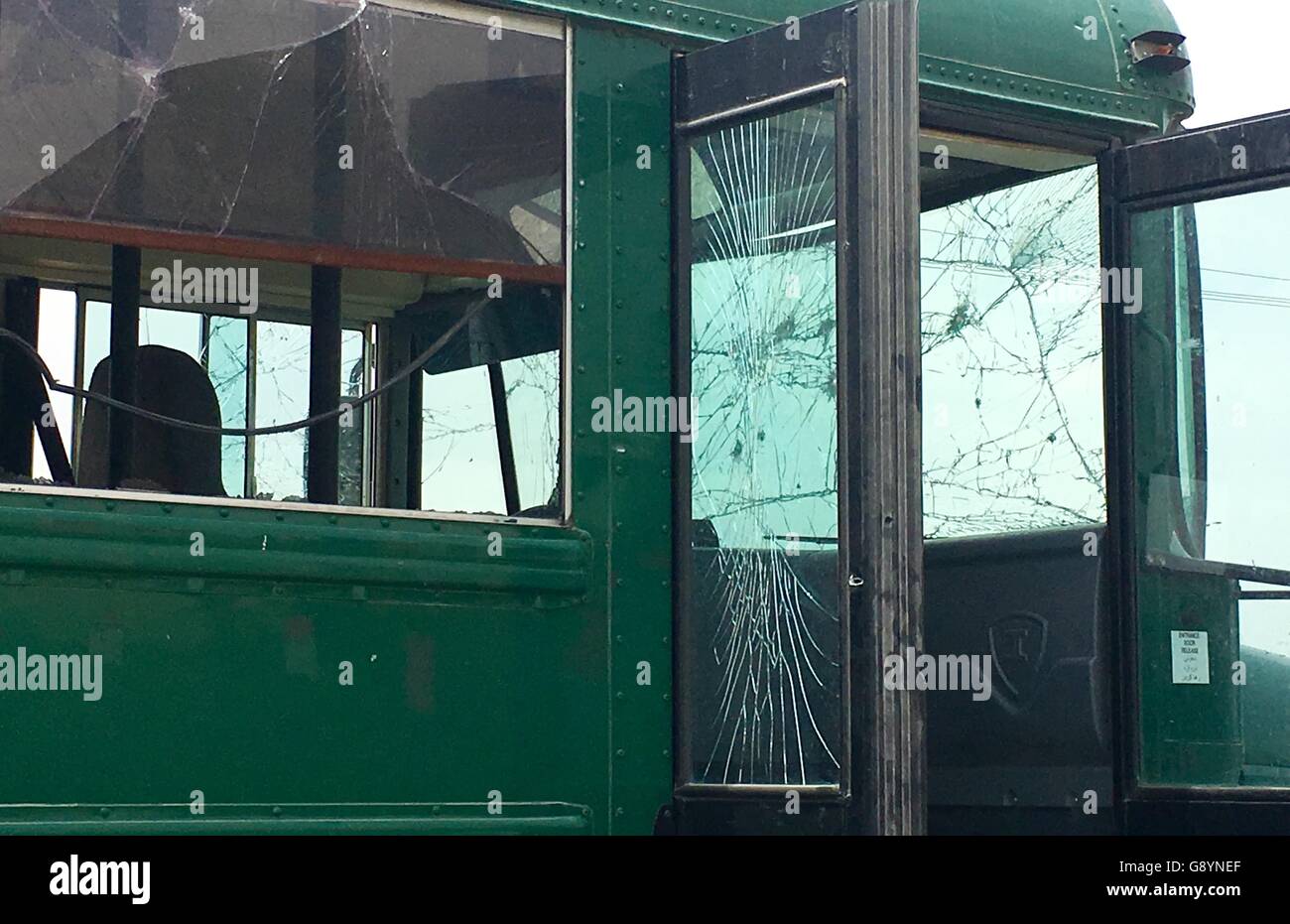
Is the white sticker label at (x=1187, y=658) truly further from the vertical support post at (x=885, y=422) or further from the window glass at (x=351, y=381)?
the window glass at (x=351, y=381)

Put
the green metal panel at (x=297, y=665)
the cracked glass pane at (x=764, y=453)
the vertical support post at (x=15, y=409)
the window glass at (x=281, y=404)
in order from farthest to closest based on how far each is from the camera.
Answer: the cracked glass pane at (x=764, y=453)
the window glass at (x=281, y=404)
the vertical support post at (x=15, y=409)
the green metal panel at (x=297, y=665)

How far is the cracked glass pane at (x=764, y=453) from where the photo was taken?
3432 millimetres

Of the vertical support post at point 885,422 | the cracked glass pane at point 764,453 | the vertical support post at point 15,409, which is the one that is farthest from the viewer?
the cracked glass pane at point 764,453

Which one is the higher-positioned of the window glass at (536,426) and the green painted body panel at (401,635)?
the window glass at (536,426)

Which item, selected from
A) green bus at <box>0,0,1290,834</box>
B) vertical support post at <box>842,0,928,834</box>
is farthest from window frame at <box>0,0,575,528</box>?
vertical support post at <box>842,0,928,834</box>

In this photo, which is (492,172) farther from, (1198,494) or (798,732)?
(1198,494)

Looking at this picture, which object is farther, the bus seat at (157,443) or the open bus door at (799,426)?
the open bus door at (799,426)

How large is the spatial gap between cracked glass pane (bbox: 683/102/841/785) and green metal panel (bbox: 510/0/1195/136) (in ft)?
0.90

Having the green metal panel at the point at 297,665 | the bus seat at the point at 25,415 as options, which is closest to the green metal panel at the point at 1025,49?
the green metal panel at the point at 297,665

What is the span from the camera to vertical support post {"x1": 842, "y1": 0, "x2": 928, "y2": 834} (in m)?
3.20

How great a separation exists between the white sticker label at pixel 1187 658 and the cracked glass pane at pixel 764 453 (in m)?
1.04

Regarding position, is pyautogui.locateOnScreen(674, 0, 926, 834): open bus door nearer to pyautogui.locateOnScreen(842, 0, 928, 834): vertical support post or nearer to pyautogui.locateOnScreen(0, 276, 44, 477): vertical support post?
pyautogui.locateOnScreen(842, 0, 928, 834): vertical support post

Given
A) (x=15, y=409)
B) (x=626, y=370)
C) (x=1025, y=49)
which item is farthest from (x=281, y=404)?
(x=1025, y=49)
